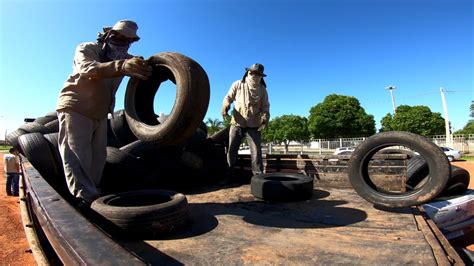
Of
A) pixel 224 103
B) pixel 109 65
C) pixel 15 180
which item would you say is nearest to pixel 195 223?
pixel 109 65

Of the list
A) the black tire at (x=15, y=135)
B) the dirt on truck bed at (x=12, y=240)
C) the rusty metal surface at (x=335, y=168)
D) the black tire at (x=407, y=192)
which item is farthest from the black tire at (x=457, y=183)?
the black tire at (x=15, y=135)

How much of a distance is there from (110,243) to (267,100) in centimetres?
420

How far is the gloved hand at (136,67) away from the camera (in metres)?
2.36

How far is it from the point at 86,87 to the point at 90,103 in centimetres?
15

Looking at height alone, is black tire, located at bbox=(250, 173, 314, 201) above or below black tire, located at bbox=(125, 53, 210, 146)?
below

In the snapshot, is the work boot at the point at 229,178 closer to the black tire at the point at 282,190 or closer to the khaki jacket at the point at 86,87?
the black tire at the point at 282,190

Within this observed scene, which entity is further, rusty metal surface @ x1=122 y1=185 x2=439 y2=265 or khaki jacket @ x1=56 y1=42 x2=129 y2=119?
khaki jacket @ x1=56 y1=42 x2=129 y2=119

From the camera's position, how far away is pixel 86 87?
8.94 feet

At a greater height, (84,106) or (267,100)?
(267,100)

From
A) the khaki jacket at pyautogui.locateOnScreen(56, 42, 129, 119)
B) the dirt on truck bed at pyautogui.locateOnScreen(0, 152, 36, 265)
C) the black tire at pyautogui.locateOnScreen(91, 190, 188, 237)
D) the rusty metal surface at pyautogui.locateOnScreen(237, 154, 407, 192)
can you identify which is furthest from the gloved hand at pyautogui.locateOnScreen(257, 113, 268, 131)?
the dirt on truck bed at pyautogui.locateOnScreen(0, 152, 36, 265)

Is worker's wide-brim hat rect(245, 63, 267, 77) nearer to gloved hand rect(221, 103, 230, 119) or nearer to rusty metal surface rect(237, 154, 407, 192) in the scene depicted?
gloved hand rect(221, 103, 230, 119)

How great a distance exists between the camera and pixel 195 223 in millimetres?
2232

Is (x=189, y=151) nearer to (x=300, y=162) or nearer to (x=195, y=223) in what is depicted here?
(x=300, y=162)

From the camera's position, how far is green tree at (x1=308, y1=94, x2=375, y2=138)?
38.3 meters
